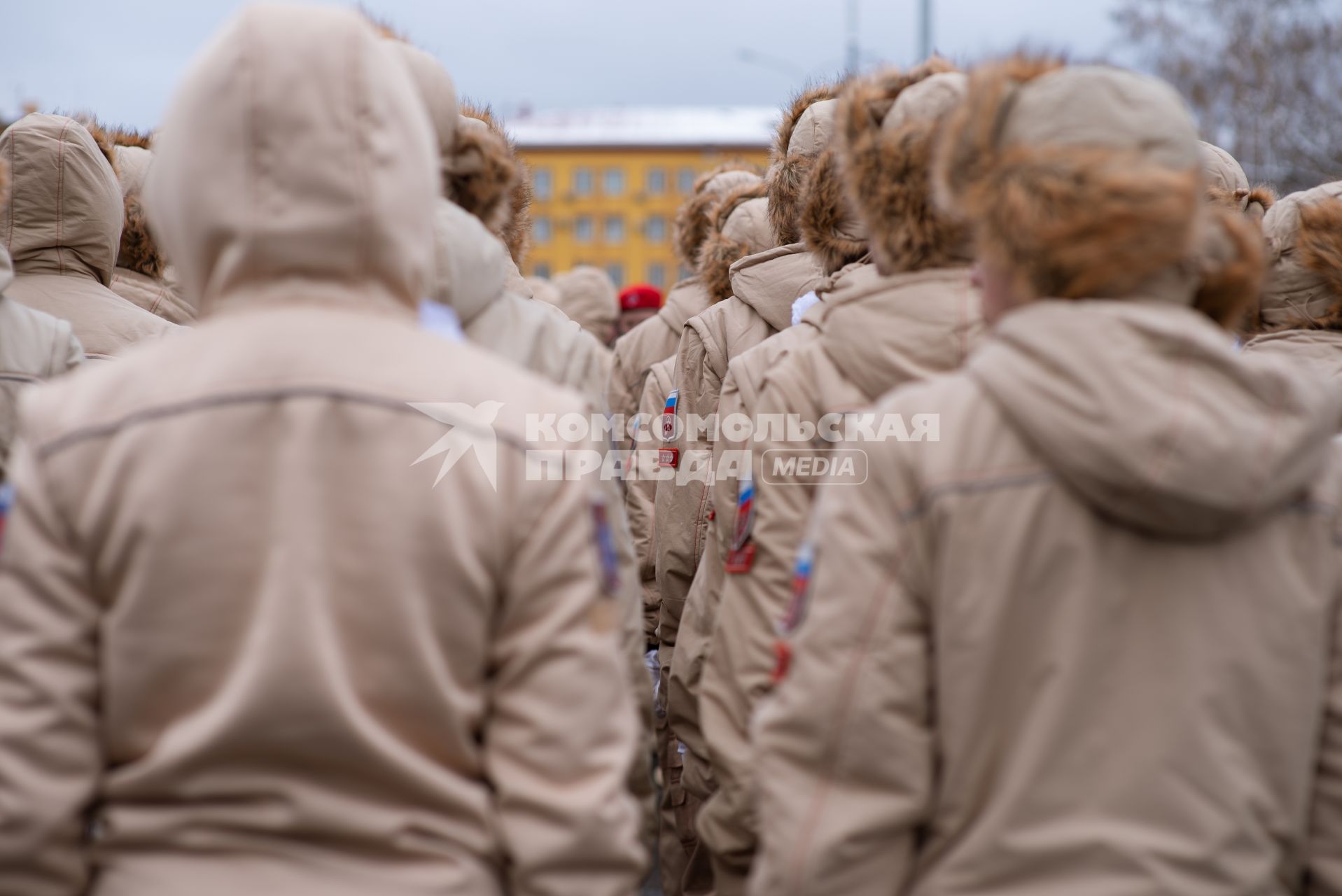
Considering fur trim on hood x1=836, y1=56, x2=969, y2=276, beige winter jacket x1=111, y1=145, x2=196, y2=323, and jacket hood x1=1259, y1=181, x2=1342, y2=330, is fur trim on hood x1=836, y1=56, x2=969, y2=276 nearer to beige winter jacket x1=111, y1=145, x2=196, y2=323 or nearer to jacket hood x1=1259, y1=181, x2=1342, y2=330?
jacket hood x1=1259, y1=181, x2=1342, y2=330

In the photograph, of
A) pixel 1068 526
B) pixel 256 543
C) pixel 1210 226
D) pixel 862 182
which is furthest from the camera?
pixel 862 182

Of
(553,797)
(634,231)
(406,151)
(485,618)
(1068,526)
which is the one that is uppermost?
(406,151)

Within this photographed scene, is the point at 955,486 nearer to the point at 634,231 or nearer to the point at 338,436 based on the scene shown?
the point at 338,436

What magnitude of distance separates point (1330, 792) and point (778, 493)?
133 cm

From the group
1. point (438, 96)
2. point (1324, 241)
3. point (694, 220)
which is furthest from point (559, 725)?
point (694, 220)

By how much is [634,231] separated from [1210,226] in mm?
74459

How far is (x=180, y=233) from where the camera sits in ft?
6.47

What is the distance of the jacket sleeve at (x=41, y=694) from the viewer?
178 centimetres

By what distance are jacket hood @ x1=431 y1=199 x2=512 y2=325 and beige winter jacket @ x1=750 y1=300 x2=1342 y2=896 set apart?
40.9 inches

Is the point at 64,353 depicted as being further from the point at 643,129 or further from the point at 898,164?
the point at 643,129

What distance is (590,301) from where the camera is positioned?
10.9 metres

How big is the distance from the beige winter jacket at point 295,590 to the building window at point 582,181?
73.1 meters

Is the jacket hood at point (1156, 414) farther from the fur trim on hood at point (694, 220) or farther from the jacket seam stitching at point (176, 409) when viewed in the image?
the fur trim on hood at point (694, 220)

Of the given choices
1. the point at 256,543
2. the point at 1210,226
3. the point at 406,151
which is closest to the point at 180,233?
the point at 406,151
